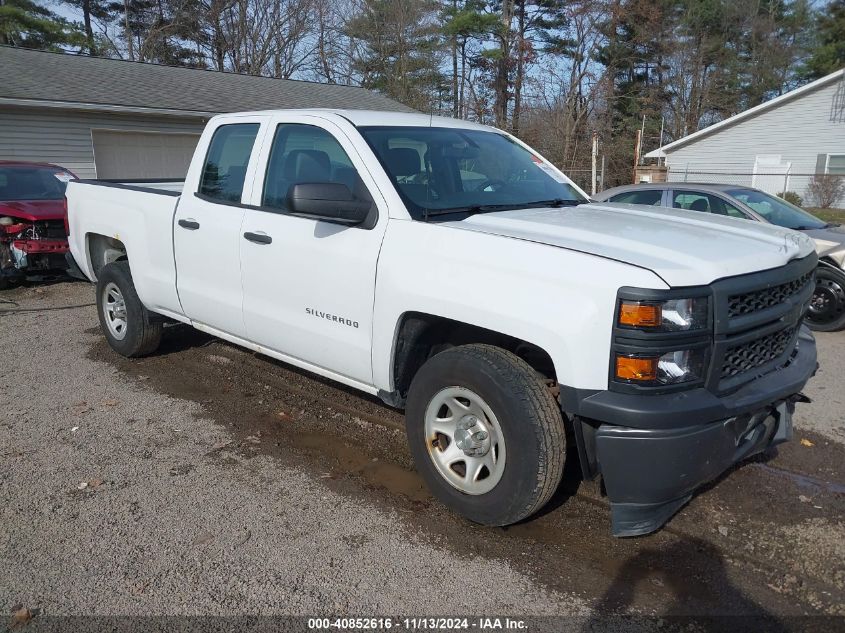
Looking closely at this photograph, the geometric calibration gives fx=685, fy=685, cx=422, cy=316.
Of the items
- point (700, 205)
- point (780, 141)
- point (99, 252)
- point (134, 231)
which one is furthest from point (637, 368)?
point (780, 141)

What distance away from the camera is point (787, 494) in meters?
3.83

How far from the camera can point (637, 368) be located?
2771 mm

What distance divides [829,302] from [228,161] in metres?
6.41

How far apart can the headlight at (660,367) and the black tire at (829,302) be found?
541 cm

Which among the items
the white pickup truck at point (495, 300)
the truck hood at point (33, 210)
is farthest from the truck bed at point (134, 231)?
the truck hood at point (33, 210)

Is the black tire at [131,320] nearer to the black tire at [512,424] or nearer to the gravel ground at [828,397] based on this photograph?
the black tire at [512,424]

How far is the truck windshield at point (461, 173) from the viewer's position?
12.6 ft

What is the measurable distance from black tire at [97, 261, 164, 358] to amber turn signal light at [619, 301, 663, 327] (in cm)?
438

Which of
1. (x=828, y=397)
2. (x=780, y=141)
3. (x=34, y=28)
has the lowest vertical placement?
(x=828, y=397)

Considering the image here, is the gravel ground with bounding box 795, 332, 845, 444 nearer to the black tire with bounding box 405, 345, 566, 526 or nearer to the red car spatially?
the black tire with bounding box 405, 345, 566, 526

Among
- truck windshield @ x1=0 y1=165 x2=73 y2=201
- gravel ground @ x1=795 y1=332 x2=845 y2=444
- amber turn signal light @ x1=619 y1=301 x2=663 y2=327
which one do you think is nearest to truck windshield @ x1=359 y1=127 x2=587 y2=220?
amber turn signal light @ x1=619 y1=301 x2=663 y2=327

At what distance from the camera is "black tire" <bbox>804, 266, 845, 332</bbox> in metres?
7.34

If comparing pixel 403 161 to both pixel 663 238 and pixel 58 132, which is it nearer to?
pixel 663 238

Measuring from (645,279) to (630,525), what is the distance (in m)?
1.13
